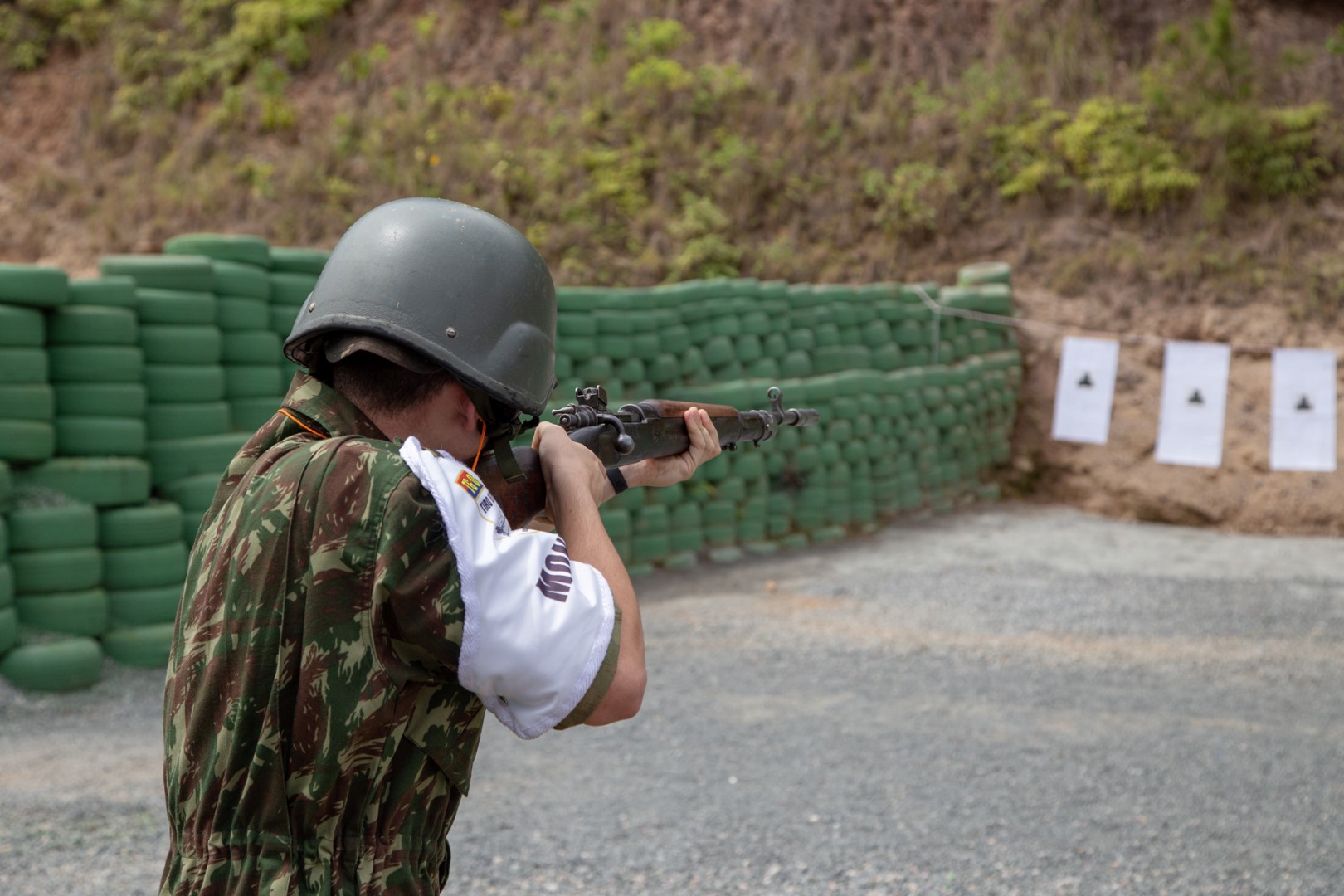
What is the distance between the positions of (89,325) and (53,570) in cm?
99

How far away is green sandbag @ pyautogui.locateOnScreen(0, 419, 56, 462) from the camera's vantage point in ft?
15.1

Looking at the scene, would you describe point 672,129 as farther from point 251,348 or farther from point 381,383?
point 381,383

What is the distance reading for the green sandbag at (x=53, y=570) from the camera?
4.69m

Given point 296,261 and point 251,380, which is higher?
point 296,261

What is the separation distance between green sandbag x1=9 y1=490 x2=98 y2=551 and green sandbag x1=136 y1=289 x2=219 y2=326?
85 cm

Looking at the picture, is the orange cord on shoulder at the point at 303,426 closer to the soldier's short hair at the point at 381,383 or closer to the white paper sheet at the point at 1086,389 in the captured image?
the soldier's short hair at the point at 381,383

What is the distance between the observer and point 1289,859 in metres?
3.51

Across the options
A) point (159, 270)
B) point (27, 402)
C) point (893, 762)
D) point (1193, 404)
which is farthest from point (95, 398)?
point (1193, 404)

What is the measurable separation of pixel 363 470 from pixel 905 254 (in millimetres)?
11037

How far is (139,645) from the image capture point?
4.98 m

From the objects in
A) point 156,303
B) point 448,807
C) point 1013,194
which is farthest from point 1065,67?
point 448,807

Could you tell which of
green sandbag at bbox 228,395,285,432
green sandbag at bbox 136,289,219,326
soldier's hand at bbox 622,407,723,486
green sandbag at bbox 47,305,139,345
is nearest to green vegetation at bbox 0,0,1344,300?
green sandbag at bbox 228,395,285,432

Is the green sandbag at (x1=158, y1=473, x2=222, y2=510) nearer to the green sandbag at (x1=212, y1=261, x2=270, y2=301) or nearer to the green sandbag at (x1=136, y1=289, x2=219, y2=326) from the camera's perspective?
the green sandbag at (x1=136, y1=289, x2=219, y2=326)

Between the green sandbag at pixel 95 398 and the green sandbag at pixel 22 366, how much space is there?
0.49 ft
